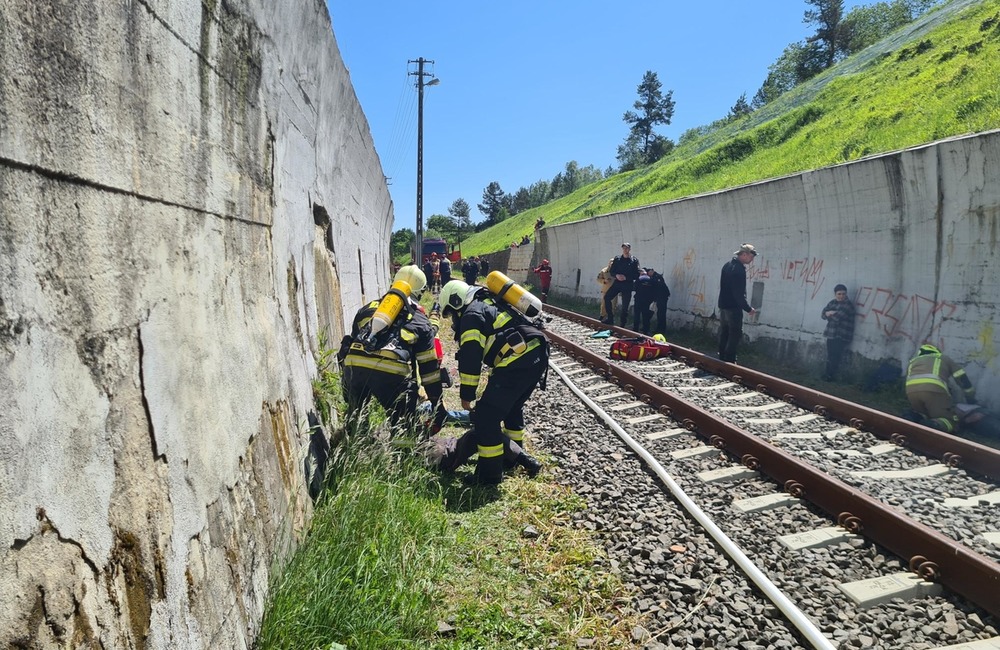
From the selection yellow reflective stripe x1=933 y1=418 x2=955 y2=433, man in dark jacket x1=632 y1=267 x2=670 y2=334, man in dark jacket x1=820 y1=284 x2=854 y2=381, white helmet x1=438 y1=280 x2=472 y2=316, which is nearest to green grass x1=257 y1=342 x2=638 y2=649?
white helmet x1=438 y1=280 x2=472 y2=316

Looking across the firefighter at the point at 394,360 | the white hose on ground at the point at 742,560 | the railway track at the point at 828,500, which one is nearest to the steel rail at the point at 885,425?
the railway track at the point at 828,500

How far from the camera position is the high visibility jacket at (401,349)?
16.7 feet

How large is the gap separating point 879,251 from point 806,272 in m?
1.54

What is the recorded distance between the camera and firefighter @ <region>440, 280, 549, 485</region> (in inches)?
209

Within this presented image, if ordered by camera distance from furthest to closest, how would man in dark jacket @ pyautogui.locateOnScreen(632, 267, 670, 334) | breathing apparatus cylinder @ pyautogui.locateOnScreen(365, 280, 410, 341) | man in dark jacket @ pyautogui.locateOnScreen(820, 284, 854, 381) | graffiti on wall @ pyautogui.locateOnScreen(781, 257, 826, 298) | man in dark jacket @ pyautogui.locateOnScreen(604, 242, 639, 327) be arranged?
man in dark jacket @ pyautogui.locateOnScreen(604, 242, 639, 327), man in dark jacket @ pyautogui.locateOnScreen(632, 267, 670, 334), graffiti on wall @ pyautogui.locateOnScreen(781, 257, 826, 298), man in dark jacket @ pyautogui.locateOnScreen(820, 284, 854, 381), breathing apparatus cylinder @ pyautogui.locateOnScreen(365, 280, 410, 341)

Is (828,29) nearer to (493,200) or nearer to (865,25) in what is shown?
(865,25)

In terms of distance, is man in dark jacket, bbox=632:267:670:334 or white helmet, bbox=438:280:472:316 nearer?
white helmet, bbox=438:280:472:316

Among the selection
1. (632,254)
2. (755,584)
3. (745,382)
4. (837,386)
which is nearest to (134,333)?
(755,584)

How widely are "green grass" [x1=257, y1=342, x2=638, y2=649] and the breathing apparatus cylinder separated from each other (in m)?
0.69

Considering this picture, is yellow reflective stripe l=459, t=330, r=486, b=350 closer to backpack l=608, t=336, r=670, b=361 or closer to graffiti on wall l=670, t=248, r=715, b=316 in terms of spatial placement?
backpack l=608, t=336, r=670, b=361

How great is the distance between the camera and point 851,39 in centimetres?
5838

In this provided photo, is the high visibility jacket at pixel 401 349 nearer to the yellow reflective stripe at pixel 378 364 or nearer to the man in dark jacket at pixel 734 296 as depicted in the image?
the yellow reflective stripe at pixel 378 364

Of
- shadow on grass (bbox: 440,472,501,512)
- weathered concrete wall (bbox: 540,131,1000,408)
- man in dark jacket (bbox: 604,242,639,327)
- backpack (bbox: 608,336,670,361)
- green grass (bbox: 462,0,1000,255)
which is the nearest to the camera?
shadow on grass (bbox: 440,472,501,512)

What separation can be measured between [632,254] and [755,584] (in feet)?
49.9
